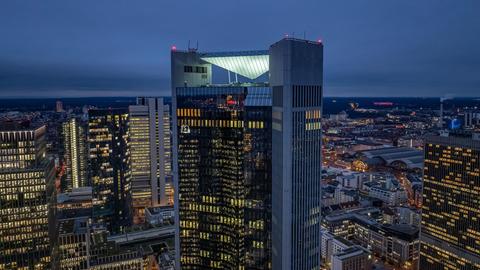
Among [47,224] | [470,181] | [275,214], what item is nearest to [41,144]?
[47,224]

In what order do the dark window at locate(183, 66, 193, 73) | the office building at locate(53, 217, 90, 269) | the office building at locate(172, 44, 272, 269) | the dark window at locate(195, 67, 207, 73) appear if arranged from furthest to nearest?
1. the office building at locate(53, 217, 90, 269)
2. the dark window at locate(195, 67, 207, 73)
3. the dark window at locate(183, 66, 193, 73)
4. the office building at locate(172, 44, 272, 269)

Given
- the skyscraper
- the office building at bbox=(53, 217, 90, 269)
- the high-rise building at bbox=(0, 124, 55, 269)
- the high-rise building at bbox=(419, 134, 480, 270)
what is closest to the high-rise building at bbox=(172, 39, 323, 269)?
the skyscraper

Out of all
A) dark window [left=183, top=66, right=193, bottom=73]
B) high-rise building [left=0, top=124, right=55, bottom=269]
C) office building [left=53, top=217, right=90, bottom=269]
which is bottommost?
office building [left=53, top=217, right=90, bottom=269]

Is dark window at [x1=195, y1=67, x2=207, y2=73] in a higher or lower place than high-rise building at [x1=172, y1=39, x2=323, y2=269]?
higher

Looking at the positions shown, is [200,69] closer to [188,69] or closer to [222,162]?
[188,69]

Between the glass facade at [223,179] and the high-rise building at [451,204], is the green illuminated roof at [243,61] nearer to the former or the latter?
the glass facade at [223,179]

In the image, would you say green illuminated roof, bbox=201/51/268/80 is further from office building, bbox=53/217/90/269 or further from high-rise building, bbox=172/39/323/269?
office building, bbox=53/217/90/269
